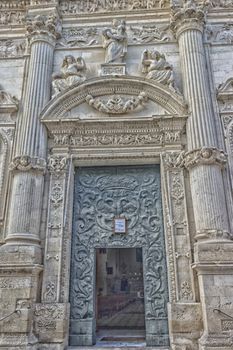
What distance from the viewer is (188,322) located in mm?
5895

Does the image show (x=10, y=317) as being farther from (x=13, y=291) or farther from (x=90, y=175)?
(x=90, y=175)

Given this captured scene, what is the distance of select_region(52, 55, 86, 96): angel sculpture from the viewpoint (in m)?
7.90

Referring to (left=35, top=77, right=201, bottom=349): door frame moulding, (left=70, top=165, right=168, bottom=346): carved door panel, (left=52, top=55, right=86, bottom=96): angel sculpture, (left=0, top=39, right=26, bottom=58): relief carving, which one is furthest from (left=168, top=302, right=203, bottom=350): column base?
(left=0, top=39, right=26, bottom=58): relief carving

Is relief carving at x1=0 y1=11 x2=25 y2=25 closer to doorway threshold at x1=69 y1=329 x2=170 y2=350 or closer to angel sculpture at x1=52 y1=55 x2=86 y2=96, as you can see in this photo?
angel sculpture at x1=52 y1=55 x2=86 y2=96

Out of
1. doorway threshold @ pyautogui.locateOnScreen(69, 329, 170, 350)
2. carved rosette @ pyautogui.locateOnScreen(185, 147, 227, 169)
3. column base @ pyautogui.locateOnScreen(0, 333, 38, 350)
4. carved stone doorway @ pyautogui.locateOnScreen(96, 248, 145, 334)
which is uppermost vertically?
carved rosette @ pyautogui.locateOnScreen(185, 147, 227, 169)

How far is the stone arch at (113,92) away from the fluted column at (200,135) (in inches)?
16.9

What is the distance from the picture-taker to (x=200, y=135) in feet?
23.0

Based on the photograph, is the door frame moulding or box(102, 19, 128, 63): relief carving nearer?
the door frame moulding

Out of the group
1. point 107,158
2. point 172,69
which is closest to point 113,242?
point 107,158

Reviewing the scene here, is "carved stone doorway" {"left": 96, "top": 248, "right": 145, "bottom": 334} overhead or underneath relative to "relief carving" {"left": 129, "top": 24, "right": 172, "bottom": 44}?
underneath

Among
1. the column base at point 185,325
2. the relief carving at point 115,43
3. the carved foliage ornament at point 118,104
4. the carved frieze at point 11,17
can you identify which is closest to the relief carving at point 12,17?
the carved frieze at point 11,17

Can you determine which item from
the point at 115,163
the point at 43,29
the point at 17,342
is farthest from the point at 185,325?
the point at 43,29

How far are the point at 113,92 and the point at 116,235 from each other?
11.4 ft

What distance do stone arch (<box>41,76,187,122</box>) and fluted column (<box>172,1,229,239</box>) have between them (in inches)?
16.9
